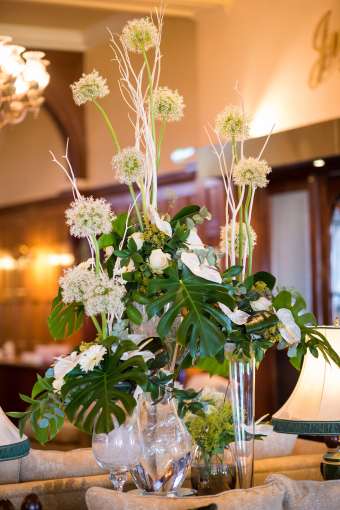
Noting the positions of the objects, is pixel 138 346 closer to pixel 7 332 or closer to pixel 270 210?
pixel 270 210

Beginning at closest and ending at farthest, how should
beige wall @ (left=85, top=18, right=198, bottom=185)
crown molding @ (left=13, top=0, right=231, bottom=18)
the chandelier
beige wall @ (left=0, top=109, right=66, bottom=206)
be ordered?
the chandelier < crown molding @ (left=13, top=0, right=231, bottom=18) < beige wall @ (left=85, top=18, right=198, bottom=185) < beige wall @ (left=0, top=109, right=66, bottom=206)

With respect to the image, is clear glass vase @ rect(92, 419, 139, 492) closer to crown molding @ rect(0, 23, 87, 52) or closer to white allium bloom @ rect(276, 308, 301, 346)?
white allium bloom @ rect(276, 308, 301, 346)

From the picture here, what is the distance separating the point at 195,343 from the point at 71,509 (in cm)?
85

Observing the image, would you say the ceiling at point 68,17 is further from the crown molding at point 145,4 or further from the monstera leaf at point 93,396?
the monstera leaf at point 93,396

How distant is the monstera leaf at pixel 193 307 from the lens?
7.38ft

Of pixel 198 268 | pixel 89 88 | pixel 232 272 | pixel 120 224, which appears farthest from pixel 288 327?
pixel 89 88

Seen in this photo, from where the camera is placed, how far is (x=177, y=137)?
26.9 ft

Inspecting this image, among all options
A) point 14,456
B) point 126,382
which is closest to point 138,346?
point 126,382

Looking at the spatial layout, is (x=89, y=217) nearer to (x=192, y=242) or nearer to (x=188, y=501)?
(x=192, y=242)

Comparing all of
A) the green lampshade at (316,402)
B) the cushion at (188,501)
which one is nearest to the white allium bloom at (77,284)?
the cushion at (188,501)

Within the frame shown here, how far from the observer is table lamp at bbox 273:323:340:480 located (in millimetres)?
2625

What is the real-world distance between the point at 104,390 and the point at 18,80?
14.2 feet

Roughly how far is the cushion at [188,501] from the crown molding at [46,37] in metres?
7.34

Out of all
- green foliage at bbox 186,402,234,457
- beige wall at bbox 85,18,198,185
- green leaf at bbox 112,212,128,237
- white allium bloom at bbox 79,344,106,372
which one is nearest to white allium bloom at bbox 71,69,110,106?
green leaf at bbox 112,212,128,237
